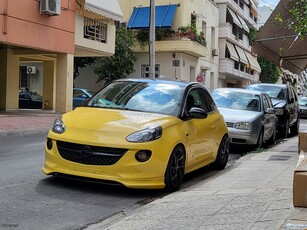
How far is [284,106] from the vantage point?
15328mm

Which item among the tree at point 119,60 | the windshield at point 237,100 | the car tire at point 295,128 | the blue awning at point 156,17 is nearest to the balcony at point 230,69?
the blue awning at point 156,17

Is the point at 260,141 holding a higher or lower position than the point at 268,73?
lower

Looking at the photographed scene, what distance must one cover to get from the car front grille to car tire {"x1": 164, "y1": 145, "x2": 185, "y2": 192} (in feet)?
2.55

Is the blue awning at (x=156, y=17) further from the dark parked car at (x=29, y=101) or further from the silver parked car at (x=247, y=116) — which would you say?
the silver parked car at (x=247, y=116)

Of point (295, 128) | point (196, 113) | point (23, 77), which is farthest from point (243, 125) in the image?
point (23, 77)

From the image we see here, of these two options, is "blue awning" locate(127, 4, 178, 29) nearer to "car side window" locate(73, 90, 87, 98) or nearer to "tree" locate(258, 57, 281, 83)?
"car side window" locate(73, 90, 87, 98)

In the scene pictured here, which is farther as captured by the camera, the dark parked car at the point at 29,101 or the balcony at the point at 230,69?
the balcony at the point at 230,69

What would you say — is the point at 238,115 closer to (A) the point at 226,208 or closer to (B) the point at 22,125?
(A) the point at 226,208

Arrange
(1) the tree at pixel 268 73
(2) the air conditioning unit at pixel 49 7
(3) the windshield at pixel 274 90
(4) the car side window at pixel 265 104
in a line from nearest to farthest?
(4) the car side window at pixel 265 104
(3) the windshield at pixel 274 90
(2) the air conditioning unit at pixel 49 7
(1) the tree at pixel 268 73

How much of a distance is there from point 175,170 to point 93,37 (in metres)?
18.0

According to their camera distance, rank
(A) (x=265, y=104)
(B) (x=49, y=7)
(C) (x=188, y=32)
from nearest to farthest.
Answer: (A) (x=265, y=104)
(B) (x=49, y=7)
(C) (x=188, y=32)

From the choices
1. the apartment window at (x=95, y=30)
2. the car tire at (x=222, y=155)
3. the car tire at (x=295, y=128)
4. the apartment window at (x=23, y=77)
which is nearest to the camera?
the car tire at (x=222, y=155)

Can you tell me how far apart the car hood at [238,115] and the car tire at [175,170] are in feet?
15.2

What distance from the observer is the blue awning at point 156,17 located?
31500 millimetres
